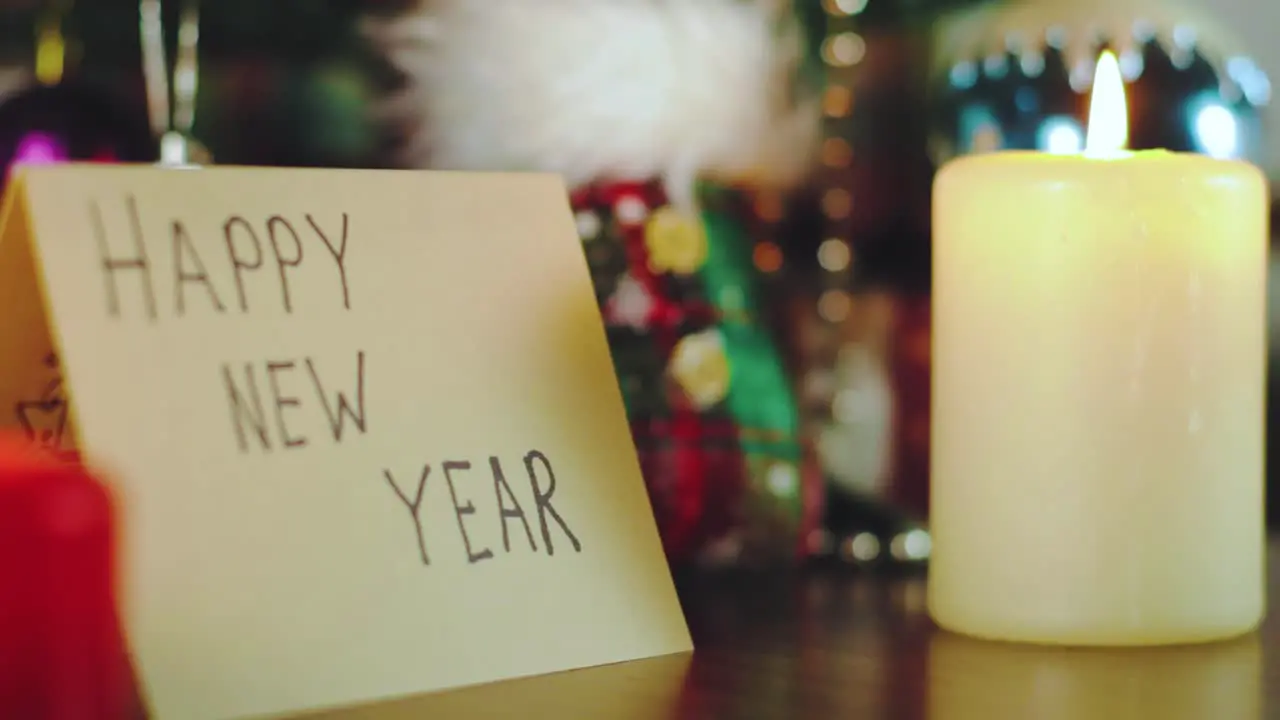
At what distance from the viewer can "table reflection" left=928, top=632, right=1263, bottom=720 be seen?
459 mm

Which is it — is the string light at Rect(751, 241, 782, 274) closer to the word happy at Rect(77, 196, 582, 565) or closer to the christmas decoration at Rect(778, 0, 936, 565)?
the christmas decoration at Rect(778, 0, 936, 565)

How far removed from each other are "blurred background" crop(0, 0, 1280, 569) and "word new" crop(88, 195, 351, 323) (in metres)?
0.19

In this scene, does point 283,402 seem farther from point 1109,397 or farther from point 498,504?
point 1109,397

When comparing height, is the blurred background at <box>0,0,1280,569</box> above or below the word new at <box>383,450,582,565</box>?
above

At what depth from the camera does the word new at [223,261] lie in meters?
0.46

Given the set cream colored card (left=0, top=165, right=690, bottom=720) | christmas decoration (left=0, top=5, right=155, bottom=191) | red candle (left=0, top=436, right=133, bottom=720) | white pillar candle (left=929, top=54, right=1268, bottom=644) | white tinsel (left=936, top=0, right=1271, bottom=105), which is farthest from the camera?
white tinsel (left=936, top=0, right=1271, bottom=105)

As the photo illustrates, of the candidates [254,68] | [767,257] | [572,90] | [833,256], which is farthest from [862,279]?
[254,68]

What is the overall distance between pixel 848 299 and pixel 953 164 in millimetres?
269

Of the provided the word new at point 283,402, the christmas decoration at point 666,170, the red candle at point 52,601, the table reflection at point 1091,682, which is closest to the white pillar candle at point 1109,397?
the table reflection at point 1091,682

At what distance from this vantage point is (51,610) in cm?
30

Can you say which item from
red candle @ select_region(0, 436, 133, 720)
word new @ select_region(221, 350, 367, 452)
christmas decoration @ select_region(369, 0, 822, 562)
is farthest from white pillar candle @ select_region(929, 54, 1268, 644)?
red candle @ select_region(0, 436, 133, 720)

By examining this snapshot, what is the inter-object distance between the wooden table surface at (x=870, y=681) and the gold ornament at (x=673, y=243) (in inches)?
6.5

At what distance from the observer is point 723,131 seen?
743 mm

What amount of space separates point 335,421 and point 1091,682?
10.6 inches
